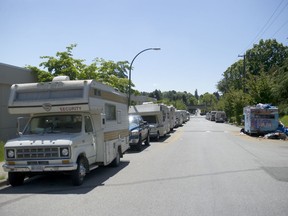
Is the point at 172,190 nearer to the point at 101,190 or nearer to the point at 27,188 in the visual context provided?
the point at 101,190

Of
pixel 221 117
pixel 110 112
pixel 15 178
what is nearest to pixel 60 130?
pixel 15 178

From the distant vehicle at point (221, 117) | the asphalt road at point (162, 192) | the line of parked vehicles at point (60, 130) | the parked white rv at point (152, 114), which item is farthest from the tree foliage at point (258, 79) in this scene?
the line of parked vehicles at point (60, 130)

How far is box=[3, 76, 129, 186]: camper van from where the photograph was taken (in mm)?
9945

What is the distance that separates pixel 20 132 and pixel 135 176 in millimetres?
3672

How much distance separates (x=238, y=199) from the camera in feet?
27.3

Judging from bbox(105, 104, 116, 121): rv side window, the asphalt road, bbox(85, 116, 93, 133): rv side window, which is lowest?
the asphalt road

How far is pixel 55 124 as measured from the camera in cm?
1126

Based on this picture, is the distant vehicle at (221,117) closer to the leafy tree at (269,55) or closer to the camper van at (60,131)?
the leafy tree at (269,55)

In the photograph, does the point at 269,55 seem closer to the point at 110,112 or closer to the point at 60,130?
the point at 110,112

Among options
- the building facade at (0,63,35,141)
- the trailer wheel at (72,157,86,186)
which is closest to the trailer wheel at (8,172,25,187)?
the trailer wheel at (72,157,86,186)

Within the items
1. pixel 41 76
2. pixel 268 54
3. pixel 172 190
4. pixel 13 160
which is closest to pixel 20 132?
pixel 13 160

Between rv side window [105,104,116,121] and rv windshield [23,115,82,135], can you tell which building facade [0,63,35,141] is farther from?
rv windshield [23,115,82,135]

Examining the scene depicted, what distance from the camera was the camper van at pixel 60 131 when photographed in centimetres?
995

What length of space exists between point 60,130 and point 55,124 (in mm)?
306
